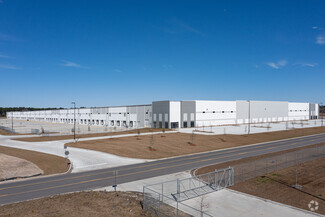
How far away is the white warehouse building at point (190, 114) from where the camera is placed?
87750 millimetres

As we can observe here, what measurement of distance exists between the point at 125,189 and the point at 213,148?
28200mm

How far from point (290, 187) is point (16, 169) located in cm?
3267

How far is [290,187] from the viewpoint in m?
21.9

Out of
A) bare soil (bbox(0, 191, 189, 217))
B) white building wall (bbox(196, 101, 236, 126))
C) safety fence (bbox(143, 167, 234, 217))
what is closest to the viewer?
bare soil (bbox(0, 191, 189, 217))

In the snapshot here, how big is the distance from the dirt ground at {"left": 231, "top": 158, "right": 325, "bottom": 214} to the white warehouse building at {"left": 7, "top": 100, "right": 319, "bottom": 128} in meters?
54.8

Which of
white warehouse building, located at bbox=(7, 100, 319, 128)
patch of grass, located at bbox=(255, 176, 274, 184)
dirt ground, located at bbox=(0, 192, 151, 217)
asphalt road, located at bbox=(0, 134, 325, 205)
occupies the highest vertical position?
white warehouse building, located at bbox=(7, 100, 319, 128)

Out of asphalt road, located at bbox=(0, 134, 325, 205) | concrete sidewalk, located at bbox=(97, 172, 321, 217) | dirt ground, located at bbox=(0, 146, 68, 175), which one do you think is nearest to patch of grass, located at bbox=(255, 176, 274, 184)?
concrete sidewalk, located at bbox=(97, 172, 321, 217)

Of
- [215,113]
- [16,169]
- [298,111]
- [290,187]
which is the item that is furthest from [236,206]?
[298,111]

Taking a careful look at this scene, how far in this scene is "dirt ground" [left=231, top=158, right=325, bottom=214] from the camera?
18.8 metres

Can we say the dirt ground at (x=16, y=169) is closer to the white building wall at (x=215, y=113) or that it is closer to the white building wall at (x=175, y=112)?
the white building wall at (x=175, y=112)

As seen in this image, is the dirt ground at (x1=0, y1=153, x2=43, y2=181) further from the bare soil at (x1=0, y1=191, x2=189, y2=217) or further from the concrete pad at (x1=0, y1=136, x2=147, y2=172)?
the bare soil at (x1=0, y1=191, x2=189, y2=217)

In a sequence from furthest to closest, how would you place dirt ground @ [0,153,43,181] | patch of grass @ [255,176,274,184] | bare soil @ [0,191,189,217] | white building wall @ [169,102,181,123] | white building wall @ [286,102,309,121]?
white building wall @ [286,102,309,121] → white building wall @ [169,102,181,123] → dirt ground @ [0,153,43,181] → patch of grass @ [255,176,274,184] → bare soil @ [0,191,189,217]

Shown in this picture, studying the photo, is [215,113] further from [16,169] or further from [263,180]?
[16,169]

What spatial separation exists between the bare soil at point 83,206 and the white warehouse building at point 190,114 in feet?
215
